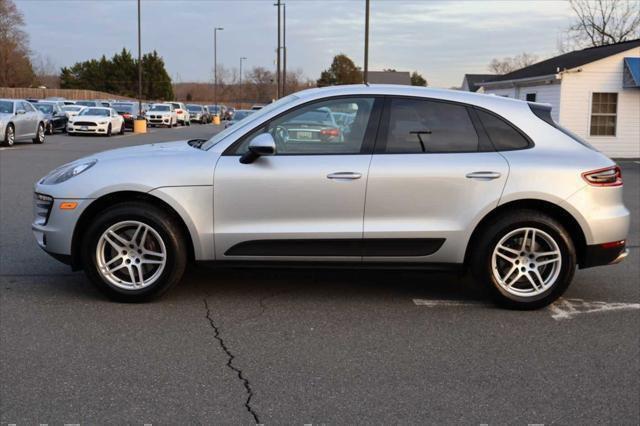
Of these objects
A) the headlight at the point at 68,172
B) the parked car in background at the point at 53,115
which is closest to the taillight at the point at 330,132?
the headlight at the point at 68,172

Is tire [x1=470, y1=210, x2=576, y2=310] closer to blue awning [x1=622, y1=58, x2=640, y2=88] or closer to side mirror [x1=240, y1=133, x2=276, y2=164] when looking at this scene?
side mirror [x1=240, y1=133, x2=276, y2=164]

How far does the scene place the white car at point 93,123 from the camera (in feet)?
103

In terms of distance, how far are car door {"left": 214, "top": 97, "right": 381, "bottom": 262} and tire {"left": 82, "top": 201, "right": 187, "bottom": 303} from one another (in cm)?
36

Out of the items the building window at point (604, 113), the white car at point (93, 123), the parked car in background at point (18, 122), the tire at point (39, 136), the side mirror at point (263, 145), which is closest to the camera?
the side mirror at point (263, 145)

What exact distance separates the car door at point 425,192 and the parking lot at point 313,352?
21.3 inches

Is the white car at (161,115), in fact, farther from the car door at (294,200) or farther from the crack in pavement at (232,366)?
the crack in pavement at (232,366)

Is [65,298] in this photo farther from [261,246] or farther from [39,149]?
[39,149]

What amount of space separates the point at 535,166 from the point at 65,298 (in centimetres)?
385

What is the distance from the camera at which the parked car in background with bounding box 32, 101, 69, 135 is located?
3200 cm

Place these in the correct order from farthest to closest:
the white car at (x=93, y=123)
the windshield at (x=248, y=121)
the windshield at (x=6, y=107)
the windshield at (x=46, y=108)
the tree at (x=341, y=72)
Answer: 1. the tree at (x=341, y=72)
2. the windshield at (x=46, y=108)
3. the white car at (x=93, y=123)
4. the windshield at (x=6, y=107)
5. the windshield at (x=248, y=121)

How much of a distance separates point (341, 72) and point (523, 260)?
271 ft

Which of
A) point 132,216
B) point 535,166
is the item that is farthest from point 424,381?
point 132,216

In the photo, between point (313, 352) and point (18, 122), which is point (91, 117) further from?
point (313, 352)

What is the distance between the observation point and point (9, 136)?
2175 centimetres
